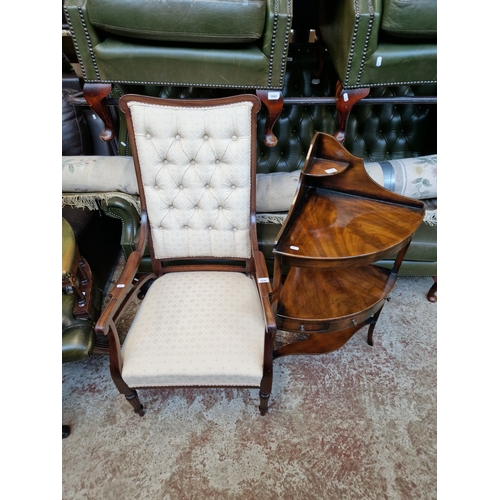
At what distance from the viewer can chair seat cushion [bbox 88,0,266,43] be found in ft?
3.56

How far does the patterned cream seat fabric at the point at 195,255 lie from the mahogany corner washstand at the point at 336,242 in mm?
172

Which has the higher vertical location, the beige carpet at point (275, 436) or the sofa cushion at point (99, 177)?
the sofa cushion at point (99, 177)

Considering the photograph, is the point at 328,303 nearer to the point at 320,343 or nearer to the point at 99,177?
the point at 320,343

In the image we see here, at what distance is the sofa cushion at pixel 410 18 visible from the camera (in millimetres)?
1125

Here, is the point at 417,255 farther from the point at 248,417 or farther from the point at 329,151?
the point at 248,417

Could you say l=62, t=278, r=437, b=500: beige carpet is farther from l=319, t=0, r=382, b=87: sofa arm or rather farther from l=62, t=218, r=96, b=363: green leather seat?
l=319, t=0, r=382, b=87: sofa arm

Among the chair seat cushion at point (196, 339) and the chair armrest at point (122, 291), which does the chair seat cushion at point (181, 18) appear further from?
the chair seat cushion at point (196, 339)

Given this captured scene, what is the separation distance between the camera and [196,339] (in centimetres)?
110

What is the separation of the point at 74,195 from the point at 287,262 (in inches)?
42.3

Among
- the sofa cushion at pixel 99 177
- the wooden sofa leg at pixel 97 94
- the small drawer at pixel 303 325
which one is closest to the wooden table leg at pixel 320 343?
the small drawer at pixel 303 325

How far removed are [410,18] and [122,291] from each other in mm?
1350

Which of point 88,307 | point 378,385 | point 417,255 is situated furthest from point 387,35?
point 88,307

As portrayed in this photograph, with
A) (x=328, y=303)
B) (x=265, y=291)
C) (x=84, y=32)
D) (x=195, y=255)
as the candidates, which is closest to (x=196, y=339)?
(x=265, y=291)

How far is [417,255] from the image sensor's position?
5.29 feet
